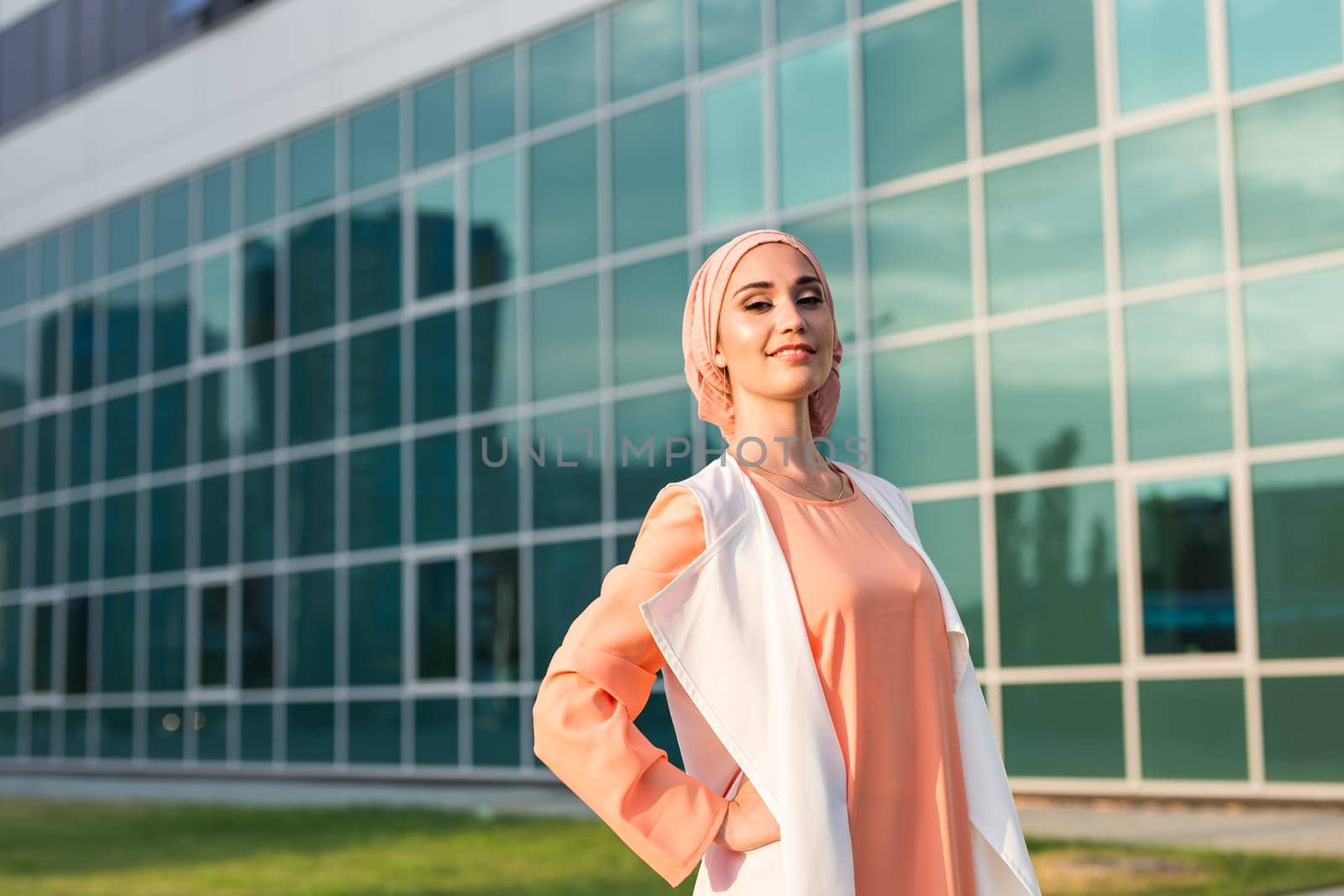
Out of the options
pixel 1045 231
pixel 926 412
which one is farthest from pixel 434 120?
pixel 1045 231

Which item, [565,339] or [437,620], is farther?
[437,620]

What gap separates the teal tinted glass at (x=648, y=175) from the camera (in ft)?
55.9

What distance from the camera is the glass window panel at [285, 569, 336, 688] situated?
2056 centimetres

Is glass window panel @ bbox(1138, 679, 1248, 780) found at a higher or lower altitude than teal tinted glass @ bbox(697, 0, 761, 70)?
lower

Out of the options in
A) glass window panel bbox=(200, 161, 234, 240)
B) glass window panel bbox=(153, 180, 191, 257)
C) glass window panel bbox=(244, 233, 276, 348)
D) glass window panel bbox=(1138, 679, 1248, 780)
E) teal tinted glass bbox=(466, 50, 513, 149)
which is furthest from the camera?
glass window panel bbox=(153, 180, 191, 257)

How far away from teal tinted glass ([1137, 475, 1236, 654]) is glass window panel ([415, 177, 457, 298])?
9367 mm

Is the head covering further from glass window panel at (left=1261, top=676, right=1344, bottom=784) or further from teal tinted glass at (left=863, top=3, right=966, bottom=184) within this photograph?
teal tinted glass at (left=863, top=3, right=966, bottom=184)

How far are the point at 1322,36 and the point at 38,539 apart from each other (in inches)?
812

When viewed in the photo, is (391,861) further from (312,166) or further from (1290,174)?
(312,166)

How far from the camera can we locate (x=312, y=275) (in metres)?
21.4

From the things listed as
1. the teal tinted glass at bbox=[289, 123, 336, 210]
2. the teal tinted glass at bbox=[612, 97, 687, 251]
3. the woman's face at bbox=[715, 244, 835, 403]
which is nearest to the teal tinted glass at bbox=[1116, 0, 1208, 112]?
the teal tinted glass at bbox=[612, 97, 687, 251]

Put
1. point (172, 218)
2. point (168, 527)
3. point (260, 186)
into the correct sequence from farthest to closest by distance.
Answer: point (172, 218) → point (168, 527) → point (260, 186)

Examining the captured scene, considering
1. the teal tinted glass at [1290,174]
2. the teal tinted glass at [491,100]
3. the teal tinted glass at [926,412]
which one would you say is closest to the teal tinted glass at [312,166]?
the teal tinted glass at [491,100]

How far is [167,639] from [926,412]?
512 inches
